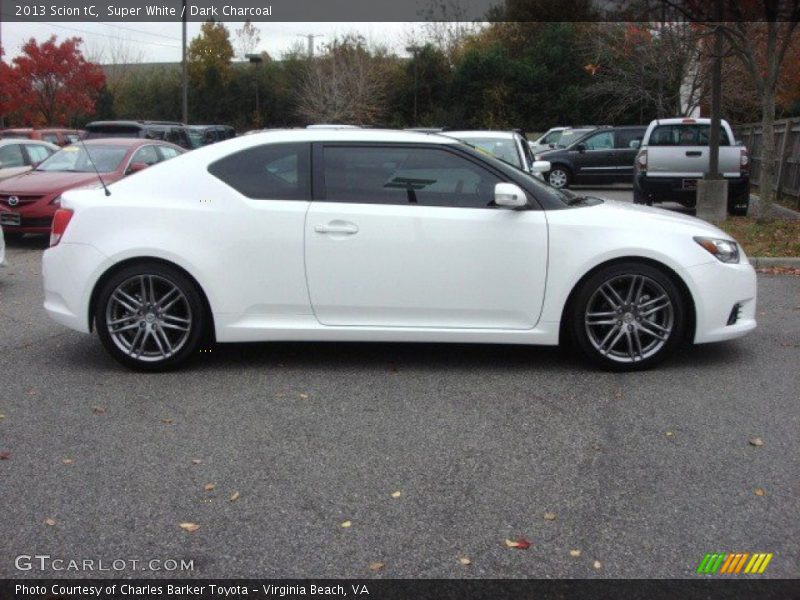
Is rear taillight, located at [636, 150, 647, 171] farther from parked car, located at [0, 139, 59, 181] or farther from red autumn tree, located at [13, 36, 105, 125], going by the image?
red autumn tree, located at [13, 36, 105, 125]

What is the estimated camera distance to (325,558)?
362cm

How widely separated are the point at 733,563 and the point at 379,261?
125 inches

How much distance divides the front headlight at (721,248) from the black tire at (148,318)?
3.42 metres

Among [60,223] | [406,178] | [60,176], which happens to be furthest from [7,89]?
[406,178]

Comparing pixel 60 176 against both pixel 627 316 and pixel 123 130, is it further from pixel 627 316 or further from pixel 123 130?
pixel 627 316

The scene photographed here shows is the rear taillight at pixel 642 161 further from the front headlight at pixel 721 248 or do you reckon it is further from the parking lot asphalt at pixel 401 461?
the front headlight at pixel 721 248

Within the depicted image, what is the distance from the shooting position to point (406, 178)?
6.26 meters

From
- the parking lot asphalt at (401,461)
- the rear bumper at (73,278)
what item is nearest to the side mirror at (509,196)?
the parking lot asphalt at (401,461)

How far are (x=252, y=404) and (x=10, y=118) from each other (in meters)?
43.7

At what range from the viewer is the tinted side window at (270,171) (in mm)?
6238

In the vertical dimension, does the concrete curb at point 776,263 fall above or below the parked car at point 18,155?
below

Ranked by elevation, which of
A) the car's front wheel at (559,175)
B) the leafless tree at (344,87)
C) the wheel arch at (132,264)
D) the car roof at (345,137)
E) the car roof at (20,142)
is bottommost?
the car's front wheel at (559,175)

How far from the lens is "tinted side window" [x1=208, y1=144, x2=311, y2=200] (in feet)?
20.5
